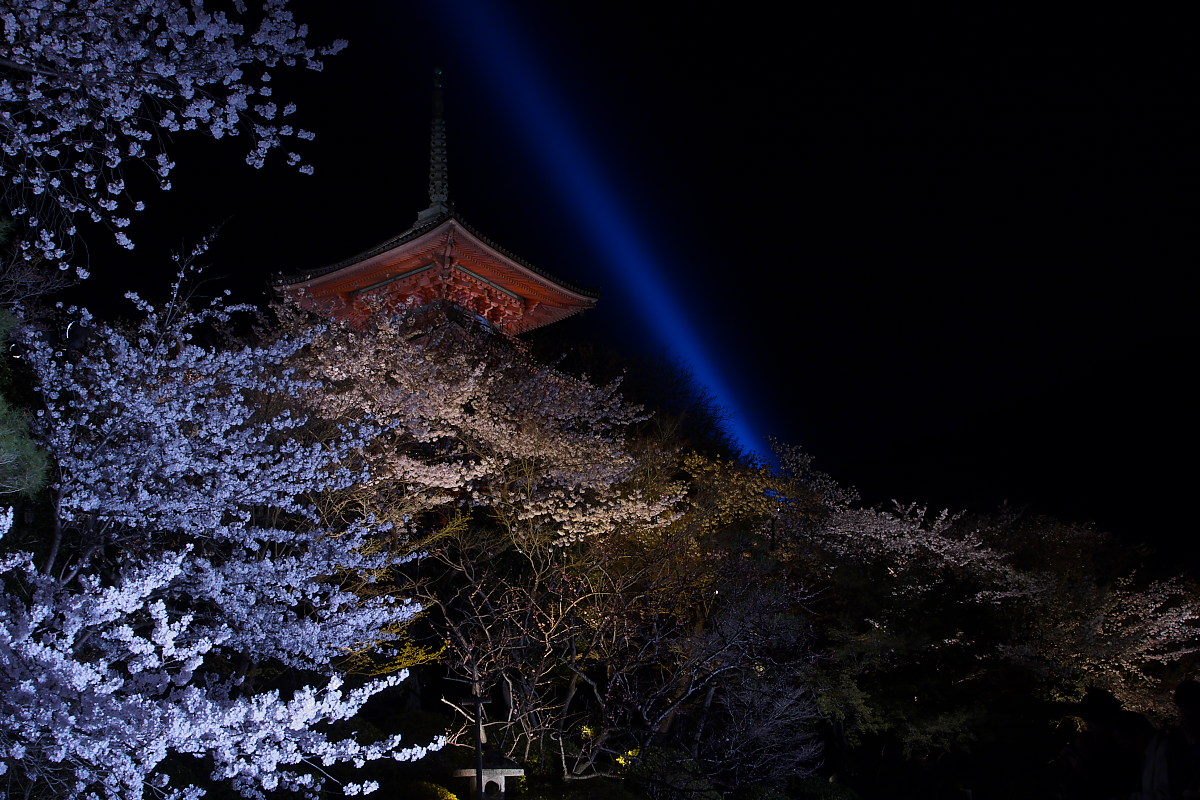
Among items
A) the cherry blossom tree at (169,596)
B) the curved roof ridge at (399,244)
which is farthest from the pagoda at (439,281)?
the cherry blossom tree at (169,596)

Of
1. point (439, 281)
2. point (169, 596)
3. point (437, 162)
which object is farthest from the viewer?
point (437, 162)

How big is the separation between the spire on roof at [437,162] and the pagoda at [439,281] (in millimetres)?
106

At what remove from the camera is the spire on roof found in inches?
851

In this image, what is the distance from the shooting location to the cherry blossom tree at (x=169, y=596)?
4.62 metres

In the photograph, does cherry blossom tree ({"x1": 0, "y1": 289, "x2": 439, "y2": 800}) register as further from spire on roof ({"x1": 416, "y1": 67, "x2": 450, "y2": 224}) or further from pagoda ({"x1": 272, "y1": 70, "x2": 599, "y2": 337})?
spire on roof ({"x1": 416, "y1": 67, "x2": 450, "y2": 224})

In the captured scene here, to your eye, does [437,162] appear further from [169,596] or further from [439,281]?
[169,596]

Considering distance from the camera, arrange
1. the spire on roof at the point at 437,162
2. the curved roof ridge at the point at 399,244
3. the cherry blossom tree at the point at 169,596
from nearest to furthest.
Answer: the cherry blossom tree at the point at 169,596, the curved roof ridge at the point at 399,244, the spire on roof at the point at 437,162

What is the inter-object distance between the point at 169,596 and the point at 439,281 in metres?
12.9

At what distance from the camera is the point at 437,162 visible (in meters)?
22.8

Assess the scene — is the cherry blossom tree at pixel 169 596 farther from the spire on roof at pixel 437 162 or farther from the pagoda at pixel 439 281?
the spire on roof at pixel 437 162

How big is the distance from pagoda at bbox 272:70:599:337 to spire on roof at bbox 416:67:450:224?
106mm

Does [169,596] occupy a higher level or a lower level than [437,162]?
lower

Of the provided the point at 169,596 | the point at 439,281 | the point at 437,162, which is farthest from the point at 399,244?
the point at 169,596

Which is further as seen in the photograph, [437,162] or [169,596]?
[437,162]
